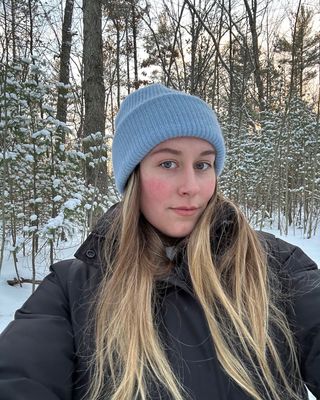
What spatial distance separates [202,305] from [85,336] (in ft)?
1.19

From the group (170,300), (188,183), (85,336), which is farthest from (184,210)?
(85,336)

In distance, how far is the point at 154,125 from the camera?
1294 millimetres

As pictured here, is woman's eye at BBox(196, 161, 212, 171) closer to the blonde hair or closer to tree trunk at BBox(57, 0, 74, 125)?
the blonde hair

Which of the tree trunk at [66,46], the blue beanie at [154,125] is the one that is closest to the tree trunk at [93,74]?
the tree trunk at [66,46]

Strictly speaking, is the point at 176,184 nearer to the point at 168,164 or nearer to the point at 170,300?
the point at 168,164

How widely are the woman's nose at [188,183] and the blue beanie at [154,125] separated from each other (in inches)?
5.5

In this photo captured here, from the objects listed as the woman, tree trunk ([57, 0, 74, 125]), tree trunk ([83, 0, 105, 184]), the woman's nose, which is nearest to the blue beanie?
the woman

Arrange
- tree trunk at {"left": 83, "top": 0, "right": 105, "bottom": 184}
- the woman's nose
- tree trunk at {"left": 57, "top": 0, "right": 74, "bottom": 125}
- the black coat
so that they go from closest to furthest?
1. the black coat
2. the woman's nose
3. tree trunk at {"left": 83, "top": 0, "right": 105, "bottom": 184}
4. tree trunk at {"left": 57, "top": 0, "right": 74, "bottom": 125}

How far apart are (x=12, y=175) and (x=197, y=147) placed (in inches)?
155

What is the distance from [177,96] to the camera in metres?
1.40

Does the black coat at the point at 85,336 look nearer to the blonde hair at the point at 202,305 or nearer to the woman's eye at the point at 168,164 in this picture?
the blonde hair at the point at 202,305

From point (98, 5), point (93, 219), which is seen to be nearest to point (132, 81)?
point (98, 5)

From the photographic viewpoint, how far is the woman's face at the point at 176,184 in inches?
47.9

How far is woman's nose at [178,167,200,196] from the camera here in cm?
121
